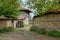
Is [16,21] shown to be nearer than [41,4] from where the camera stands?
No

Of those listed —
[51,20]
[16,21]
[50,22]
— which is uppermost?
[16,21]

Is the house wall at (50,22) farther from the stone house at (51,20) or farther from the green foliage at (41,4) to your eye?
the green foliage at (41,4)

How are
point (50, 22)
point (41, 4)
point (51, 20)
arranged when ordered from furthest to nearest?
point (50, 22), point (51, 20), point (41, 4)

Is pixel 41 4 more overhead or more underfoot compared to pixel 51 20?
more overhead

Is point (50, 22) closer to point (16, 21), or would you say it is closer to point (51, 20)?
point (51, 20)

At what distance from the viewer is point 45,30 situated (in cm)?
2898

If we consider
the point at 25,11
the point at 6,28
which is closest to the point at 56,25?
the point at 6,28

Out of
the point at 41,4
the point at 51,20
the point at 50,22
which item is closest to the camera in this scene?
the point at 41,4

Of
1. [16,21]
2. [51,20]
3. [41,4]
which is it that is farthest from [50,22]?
[16,21]

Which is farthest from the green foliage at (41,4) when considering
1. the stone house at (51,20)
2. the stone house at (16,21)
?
the stone house at (16,21)

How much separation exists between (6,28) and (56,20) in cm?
1379

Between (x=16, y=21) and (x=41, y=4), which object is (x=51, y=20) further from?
(x=16, y=21)

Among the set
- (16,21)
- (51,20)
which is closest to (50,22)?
(51,20)

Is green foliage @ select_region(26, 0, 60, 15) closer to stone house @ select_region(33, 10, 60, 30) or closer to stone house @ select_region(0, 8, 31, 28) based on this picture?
stone house @ select_region(33, 10, 60, 30)
